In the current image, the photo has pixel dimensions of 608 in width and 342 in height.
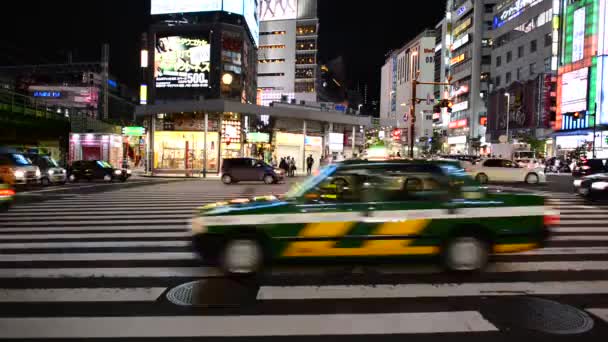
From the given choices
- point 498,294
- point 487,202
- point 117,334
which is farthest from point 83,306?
point 487,202

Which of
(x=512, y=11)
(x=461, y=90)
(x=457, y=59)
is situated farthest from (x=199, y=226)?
(x=457, y=59)

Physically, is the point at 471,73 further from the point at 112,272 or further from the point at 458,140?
the point at 112,272

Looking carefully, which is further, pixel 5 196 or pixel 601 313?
pixel 5 196

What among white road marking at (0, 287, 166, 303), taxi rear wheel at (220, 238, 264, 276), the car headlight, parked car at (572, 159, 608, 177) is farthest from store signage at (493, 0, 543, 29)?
white road marking at (0, 287, 166, 303)

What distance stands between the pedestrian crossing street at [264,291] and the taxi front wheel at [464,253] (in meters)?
0.15

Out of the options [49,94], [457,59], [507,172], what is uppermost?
[457,59]

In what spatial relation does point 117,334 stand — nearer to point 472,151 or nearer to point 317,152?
point 317,152

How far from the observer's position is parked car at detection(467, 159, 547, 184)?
25.7m

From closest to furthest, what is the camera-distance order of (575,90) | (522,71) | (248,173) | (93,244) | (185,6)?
(93,244)
(248,173)
(185,6)
(575,90)
(522,71)

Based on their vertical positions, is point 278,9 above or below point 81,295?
above

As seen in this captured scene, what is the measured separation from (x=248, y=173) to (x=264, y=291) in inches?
836

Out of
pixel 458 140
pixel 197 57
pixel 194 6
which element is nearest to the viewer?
pixel 197 57

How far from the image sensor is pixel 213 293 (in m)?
5.79

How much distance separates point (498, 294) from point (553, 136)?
58.8 m
